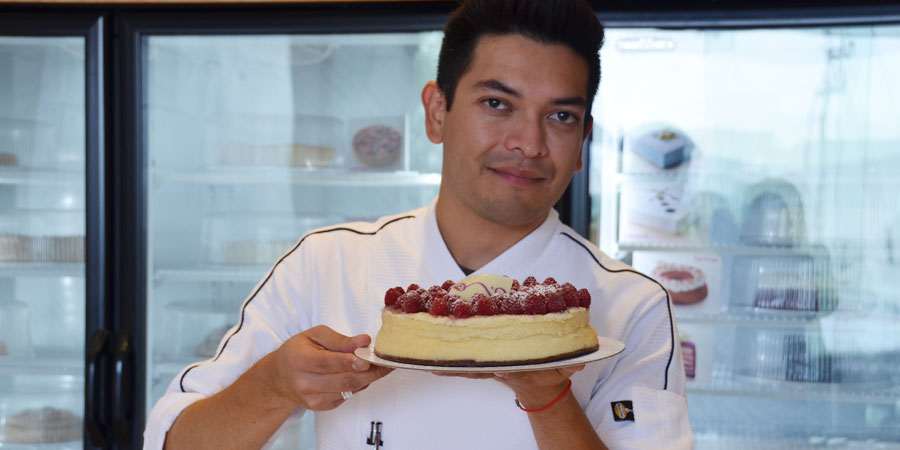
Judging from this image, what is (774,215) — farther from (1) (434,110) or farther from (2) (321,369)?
(2) (321,369)

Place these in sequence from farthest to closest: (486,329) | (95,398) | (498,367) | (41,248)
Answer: (41,248), (95,398), (486,329), (498,367)

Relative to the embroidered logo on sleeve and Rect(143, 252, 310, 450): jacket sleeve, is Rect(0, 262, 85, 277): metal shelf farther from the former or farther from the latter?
the embroidered logo on sleeve

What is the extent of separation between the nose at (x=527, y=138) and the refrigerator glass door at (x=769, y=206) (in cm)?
103

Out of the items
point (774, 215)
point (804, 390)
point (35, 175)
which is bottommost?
point (804, 390)

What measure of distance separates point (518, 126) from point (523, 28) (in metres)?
0.18

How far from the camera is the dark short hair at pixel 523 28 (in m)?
1.20

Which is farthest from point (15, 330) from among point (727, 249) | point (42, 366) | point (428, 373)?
point (727, 249)

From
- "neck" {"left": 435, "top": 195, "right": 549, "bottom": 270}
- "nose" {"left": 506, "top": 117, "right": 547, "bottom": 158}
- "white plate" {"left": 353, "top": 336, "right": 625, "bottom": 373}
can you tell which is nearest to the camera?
"white plate" {"left": 353, "top": 336, "right": 625, "bottom": 373}

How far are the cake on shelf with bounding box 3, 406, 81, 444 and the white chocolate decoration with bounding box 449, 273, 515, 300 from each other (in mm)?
1924

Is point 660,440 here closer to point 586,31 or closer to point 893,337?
point 586,31

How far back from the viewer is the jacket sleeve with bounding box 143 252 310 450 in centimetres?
124

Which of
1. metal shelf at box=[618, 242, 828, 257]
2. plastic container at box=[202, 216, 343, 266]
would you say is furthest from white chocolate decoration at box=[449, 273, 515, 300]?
plastic container at box=[202, 216, 343, 266]

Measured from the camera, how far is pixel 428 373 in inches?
49.9

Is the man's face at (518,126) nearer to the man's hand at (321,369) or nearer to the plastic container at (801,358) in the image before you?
the man's hand at (321,369)
